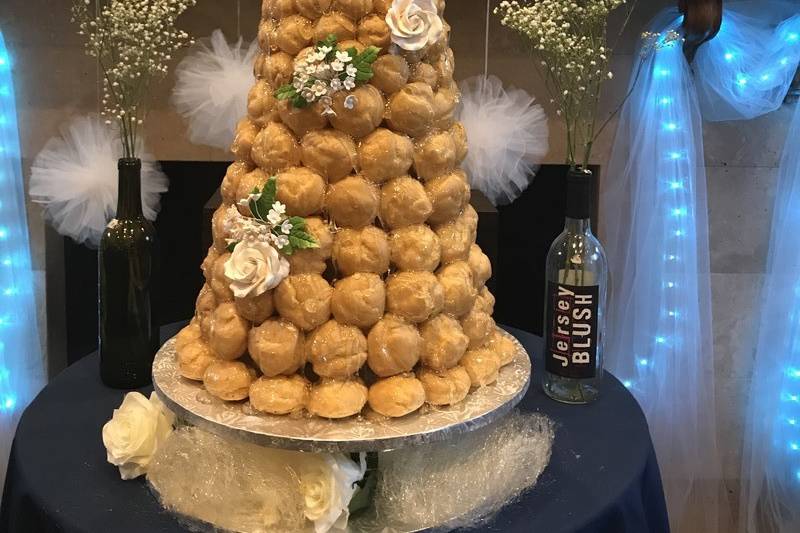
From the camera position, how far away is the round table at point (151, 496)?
3.59 feet

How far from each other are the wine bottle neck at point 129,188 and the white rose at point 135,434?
481 mm

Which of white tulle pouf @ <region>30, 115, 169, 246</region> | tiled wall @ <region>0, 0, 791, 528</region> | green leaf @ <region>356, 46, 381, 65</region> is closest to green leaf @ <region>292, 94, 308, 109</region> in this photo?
green leaf @ <region>356, 46, 381, 65</region>

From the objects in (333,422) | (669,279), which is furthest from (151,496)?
(669,279)

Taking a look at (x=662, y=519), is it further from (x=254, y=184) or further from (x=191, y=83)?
(x=191, y=83)

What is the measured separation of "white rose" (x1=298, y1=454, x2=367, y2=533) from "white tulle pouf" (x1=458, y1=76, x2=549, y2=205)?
1.35 meters

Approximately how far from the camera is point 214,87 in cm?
221

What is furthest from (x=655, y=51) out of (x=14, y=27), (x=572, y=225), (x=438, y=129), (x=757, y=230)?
(x=14, y=27)

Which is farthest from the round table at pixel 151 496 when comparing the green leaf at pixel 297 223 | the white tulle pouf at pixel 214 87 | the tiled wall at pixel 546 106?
the tiled wall at pixel 546 106

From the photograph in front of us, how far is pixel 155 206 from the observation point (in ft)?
7.82

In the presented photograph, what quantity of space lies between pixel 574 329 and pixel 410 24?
69cm

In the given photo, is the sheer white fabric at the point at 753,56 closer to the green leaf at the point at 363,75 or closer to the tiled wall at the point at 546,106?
the tiled wall at the point at 546,106

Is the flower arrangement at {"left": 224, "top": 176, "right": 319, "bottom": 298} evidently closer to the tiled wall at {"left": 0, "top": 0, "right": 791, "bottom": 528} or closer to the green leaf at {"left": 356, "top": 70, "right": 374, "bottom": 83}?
the green leaf at {"left": 356, "top": 70, "right": 374, "bottom": 83}

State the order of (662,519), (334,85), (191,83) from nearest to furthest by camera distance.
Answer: (334,85), (662,519), (191,83)

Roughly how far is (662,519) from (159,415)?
0.91m
